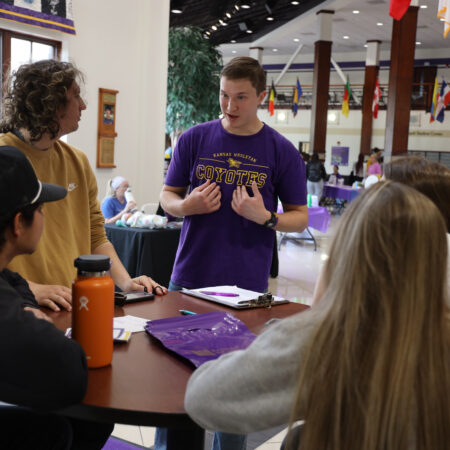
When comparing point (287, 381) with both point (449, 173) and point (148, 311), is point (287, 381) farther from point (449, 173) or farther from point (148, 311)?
point (449, 173)

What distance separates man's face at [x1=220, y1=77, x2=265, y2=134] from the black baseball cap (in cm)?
124

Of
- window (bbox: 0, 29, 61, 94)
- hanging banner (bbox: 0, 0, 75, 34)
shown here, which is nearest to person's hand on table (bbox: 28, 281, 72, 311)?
window (bbox: 0, 29, 61, 94)

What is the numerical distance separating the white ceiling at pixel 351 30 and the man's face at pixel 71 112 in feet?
47.0

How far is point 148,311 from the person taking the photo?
68.2 inches

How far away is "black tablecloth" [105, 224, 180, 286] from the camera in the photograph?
5.02 meters

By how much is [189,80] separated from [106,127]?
217cm

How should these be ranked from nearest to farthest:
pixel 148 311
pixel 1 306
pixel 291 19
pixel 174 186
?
1. pixel 1 306
2. pixel 148 311
3. pixel 174 186
4. pixel 291 19

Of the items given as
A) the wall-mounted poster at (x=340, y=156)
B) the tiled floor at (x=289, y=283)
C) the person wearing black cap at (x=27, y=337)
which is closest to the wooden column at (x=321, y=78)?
the tiled floor at (x=289, y=283)

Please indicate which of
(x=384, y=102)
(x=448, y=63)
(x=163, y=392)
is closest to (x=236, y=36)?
(x=384, y=102)

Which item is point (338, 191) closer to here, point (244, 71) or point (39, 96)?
point (244, 71)

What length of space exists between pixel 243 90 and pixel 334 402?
5.21ft

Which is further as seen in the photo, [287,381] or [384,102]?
[384,102]

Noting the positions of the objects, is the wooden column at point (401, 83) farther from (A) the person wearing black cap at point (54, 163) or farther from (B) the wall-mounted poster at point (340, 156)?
(B) the wall-mounted poster at point (340, 156)

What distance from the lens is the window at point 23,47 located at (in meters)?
5.88
